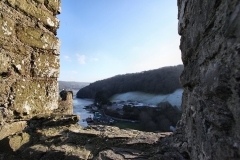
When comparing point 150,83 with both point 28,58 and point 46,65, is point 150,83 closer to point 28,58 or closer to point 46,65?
point 46,65

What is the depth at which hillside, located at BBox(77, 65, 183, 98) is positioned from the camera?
47247mm

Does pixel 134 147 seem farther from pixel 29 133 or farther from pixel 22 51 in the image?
pixel 22 51

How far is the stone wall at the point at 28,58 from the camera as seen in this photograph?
204 centimetres

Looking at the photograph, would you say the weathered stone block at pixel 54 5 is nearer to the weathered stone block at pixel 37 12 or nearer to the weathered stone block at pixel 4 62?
the weathered stone block at pixel 37 12

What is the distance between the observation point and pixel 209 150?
3.76ft

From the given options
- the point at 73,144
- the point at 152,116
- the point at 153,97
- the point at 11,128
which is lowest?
the point at 152,116

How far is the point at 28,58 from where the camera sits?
2318 mm

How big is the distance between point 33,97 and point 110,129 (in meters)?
1.10

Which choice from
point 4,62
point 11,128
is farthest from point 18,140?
point 4,62

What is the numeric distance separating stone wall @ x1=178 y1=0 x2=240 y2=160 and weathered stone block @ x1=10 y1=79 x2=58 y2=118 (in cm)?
186

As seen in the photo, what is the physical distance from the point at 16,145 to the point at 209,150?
6.19 ft

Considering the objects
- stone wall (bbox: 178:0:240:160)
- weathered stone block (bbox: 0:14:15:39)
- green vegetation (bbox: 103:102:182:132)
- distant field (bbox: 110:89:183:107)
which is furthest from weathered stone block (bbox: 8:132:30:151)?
distant field (bbox: 110:89:183:107)

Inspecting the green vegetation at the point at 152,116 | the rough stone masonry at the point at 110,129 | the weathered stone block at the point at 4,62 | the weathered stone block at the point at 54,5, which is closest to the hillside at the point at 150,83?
the green vegetation at the point at 152,116

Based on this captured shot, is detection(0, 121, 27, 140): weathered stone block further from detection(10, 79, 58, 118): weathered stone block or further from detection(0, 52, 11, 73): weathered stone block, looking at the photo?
detection(0, 52, 11, 73): weathered stone block
